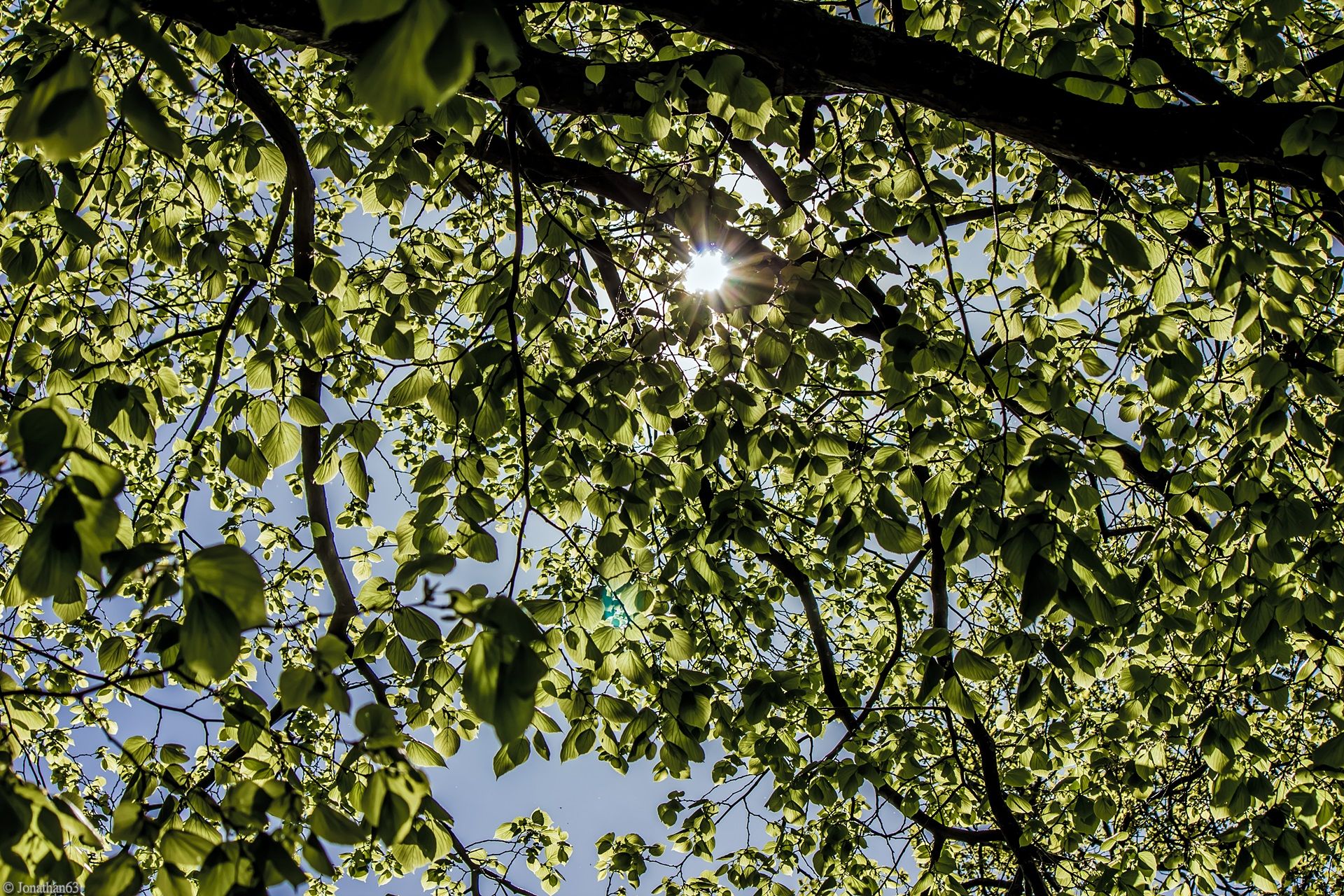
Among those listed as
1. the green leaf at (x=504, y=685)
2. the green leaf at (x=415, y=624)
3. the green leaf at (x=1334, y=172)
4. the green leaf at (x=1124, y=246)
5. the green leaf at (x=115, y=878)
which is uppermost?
the green leaf at (x=1334, y=172)

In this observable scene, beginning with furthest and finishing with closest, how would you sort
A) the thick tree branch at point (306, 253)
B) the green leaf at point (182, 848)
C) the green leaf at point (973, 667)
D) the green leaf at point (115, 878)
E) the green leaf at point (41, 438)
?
1. the thick tree branch at point (306, 253)
2. the green leaf at point (973, 667)
3. the green leaf at point (182, 848)
4. the green leaf at point (115, 878)
5. the green leaf at point (41, 438)

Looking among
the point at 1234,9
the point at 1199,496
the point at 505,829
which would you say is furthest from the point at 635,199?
the point at 1234,9

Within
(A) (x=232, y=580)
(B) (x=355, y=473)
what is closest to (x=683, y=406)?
(B) (x=355, y=473)

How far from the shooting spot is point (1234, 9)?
225 inches

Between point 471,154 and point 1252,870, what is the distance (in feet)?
17.3

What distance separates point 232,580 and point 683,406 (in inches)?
92.4

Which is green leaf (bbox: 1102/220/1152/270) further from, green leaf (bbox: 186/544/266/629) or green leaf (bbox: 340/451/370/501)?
green leaf (bbox: 340/451/370/501)

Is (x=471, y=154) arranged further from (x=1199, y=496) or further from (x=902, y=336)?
(x=1199, y=496)

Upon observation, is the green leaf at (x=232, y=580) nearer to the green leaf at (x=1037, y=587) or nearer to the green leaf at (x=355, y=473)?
the green leaf at (x=1037, y=587)

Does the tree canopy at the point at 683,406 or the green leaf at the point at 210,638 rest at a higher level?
the tree canopy at the point at 683,406

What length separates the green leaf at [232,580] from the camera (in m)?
1.26

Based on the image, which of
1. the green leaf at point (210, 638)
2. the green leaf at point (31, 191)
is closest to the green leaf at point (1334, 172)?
the green leaf at point (210, 638)

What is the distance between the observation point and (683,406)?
3441mm

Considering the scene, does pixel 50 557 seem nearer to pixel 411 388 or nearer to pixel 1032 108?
pixel 411 388
